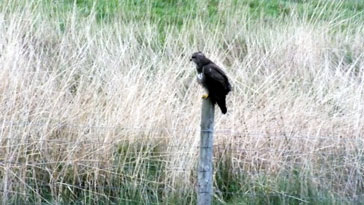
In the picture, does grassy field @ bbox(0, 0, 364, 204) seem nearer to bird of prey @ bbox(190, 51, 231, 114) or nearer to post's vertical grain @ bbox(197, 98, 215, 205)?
post's vertical grain @ bbox(197, 98, 215, 205)

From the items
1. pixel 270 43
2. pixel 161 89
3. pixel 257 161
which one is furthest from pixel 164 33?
pixel 257 161

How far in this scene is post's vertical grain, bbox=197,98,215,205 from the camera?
4.86 meters

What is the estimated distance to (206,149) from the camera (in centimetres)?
491

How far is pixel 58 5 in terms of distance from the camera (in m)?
10.2

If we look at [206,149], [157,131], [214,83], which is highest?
[214,83]

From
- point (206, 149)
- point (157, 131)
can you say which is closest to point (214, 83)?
point (206, 149)

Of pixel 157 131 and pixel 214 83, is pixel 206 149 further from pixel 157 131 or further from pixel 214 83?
pixel 157 131

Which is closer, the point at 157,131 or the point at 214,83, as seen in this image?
the point at 214,83

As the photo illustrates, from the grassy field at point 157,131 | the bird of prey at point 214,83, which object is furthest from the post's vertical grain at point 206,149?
the grassy field at point 157,131

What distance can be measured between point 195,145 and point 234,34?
3713 millimetres

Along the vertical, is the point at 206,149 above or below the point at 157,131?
below

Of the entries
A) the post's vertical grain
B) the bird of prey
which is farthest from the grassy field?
the bird of prey

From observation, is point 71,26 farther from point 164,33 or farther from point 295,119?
point 295,119

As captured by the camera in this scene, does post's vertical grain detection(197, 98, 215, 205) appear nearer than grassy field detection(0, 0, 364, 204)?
Yes
